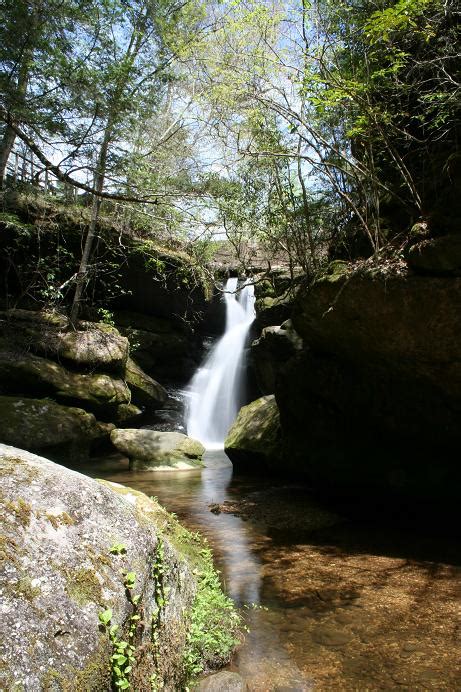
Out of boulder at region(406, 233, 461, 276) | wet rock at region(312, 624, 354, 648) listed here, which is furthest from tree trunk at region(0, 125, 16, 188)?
wet rock at region(312, 624, 354, 648)

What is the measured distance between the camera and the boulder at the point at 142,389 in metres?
15.1

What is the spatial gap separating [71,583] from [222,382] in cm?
1715

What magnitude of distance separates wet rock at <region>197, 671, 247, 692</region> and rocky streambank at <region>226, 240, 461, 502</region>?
4460mm

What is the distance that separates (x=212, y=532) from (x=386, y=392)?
346 cm

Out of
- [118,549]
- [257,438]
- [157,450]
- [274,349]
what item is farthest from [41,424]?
[118,549]

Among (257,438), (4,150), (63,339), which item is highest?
(4,150)

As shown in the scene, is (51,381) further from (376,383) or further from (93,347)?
(376,383)

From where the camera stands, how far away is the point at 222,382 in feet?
62.6

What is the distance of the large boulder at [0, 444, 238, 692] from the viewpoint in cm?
171

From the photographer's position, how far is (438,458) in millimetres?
7000

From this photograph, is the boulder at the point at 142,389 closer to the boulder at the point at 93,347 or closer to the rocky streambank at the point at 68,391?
the rocky streambank at the point at 68,391

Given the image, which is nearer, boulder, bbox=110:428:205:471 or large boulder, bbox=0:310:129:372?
boulder, bbox=110:428:205:471

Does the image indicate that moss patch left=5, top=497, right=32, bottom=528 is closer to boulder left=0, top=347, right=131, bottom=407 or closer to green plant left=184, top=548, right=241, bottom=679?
green plant left=184, top=548, right=241, bottom=679

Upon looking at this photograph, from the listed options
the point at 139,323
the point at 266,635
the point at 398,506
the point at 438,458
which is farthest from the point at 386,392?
the point at 139,323
